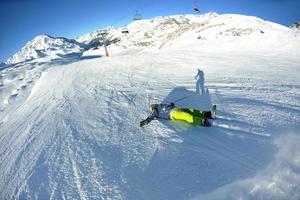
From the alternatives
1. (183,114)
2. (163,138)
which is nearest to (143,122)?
(163,138)

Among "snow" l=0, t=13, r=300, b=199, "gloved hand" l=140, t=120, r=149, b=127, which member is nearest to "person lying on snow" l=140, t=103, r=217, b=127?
"gloved hand" l=140, t=120, r=149, b=127

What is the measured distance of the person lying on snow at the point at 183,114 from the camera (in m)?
10.3

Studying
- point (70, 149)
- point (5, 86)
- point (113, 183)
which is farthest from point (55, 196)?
point (5, 86)

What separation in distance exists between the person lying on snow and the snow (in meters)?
0.31

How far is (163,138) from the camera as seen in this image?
→ 10383 millimetres

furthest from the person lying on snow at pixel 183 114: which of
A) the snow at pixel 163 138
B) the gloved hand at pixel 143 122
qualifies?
the snow at pixel 163 138

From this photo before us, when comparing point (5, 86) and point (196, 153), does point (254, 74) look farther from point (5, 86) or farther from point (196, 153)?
point (5, 86)

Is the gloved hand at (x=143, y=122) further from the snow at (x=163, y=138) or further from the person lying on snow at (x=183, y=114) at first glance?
the snow at (x=163, y=138)

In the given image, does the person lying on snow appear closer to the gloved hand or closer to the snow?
the gloved hand

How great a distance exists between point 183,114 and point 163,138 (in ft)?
3.97

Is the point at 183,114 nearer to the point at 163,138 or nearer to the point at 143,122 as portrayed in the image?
the point at 163,138

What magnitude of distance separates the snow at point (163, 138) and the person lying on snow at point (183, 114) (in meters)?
0.31

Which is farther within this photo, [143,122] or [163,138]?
[143,122]

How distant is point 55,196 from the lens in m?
8.90
